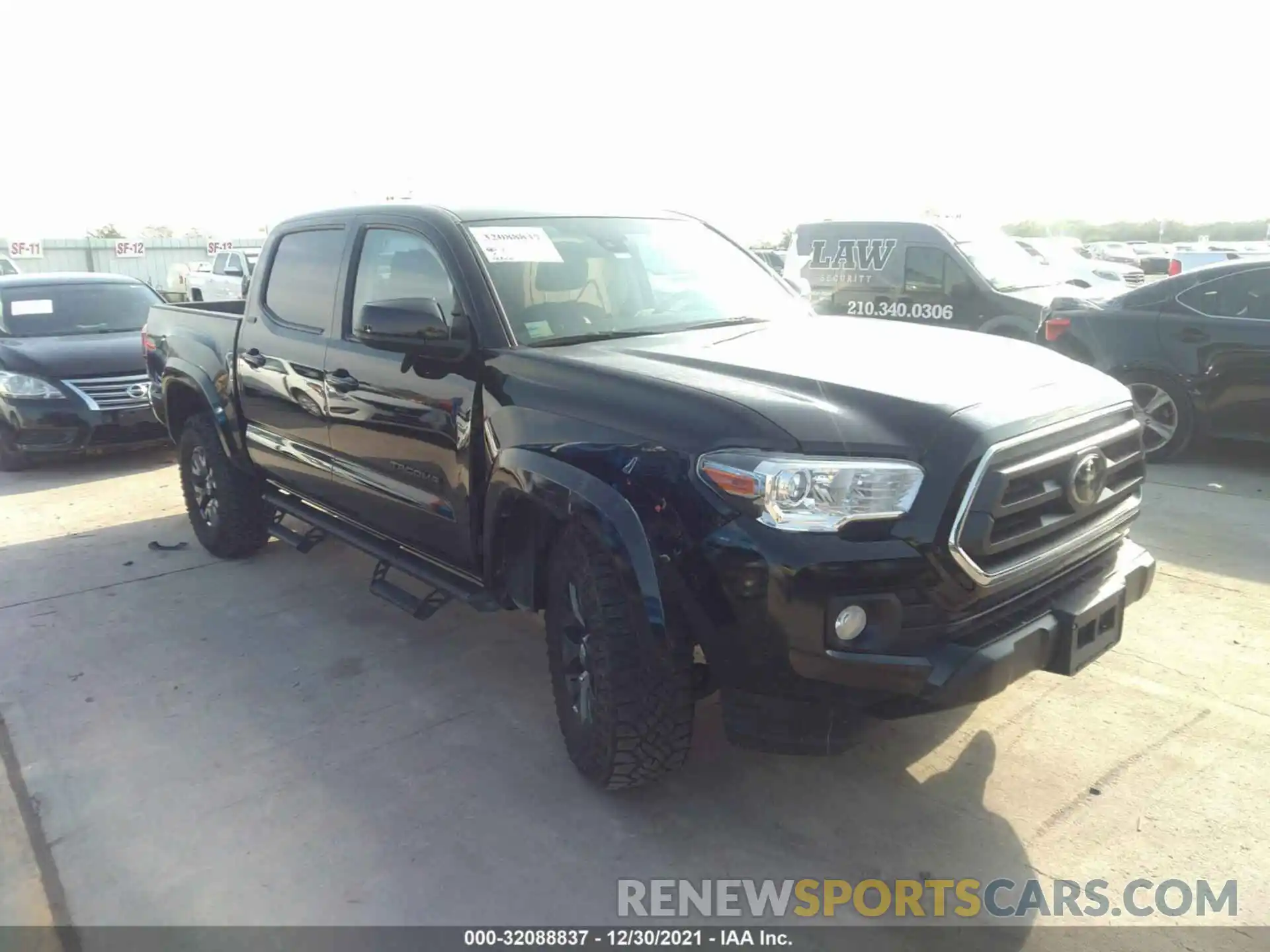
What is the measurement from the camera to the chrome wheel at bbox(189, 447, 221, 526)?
226 inches

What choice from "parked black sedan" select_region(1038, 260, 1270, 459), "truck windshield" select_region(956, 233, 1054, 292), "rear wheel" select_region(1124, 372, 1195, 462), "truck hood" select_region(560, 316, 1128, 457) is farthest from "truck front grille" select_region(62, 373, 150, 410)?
"truck windshield" select_region(956, 233, 1054, 292)

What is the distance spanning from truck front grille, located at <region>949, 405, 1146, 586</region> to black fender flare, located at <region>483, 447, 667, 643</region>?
81cm

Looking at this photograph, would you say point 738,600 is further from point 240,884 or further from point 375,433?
point 375,433

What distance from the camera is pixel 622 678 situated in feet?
9.63

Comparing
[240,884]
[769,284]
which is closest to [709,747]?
[240,884]

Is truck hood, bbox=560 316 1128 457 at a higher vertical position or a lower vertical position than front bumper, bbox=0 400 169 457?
higher

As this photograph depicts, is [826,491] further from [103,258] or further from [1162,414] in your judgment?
[103,258]

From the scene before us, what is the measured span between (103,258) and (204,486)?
2773cm

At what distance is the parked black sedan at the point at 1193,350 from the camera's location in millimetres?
6859

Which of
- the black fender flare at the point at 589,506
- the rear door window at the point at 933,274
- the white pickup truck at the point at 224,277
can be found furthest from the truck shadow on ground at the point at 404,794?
the white pickup truck at the point at 224,277

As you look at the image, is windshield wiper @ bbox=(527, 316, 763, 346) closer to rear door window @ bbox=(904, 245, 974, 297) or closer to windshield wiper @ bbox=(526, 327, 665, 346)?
windshield wiper @ bbox=(526, 327, 665, 346)

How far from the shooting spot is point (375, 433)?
405 centimetres

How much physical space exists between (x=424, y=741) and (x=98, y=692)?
1.55 meters

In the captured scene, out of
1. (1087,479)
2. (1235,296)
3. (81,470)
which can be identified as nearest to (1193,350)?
(1235,296)
